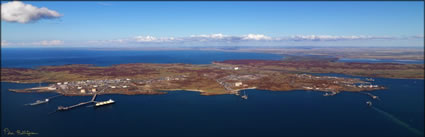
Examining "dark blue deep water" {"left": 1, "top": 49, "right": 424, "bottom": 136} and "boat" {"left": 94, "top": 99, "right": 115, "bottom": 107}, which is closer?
"dark blue deep water" {"left": 1, "top": 49, "right": 424, "bottom": 136}

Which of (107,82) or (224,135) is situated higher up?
(107,82)

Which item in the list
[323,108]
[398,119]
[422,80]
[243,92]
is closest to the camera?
[398,119]

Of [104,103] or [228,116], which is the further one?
[104,103]

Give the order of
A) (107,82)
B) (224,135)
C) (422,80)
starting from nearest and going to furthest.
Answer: (224,135)
(107,82)
(422,80)

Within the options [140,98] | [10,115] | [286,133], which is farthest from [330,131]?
[10,115]

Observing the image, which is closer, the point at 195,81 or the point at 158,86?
the point at 158,86

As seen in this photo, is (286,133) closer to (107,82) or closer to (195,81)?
(195,81)

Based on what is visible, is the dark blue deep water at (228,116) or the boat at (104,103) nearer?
the dark blue deep water at (228,116)
